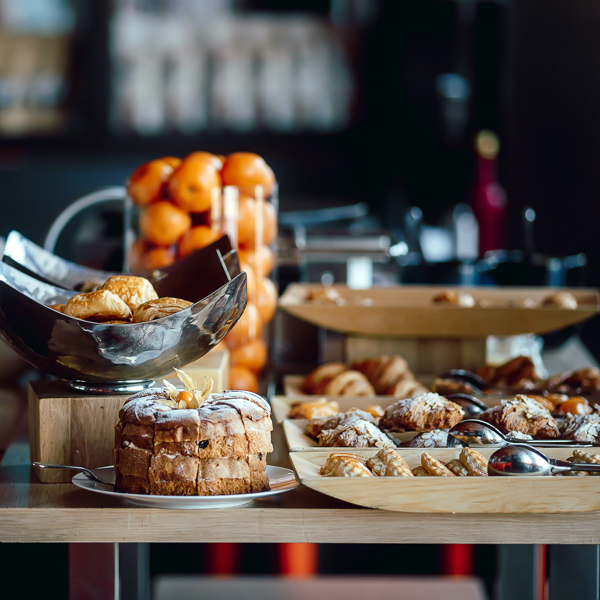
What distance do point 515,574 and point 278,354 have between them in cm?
57

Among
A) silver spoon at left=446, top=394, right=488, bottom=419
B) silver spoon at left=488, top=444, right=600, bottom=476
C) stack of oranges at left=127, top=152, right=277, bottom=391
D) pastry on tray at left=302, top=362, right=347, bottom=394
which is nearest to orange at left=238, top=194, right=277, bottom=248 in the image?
stack of oranges at left=127, top=152, right=277, bottom=391

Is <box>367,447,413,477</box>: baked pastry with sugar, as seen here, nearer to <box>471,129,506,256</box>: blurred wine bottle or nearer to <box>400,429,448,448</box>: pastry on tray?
<box>400,429,448,448</box>: pastry on tray

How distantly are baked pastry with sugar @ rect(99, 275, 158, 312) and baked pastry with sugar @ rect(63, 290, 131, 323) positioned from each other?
4 centimetres

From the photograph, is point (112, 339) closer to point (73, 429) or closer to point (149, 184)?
point (73, 429)

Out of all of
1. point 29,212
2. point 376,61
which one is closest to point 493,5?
point 376,61

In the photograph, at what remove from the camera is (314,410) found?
3.46 feet

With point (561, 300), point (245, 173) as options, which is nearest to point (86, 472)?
point (245, 173)

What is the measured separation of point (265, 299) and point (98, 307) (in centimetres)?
49

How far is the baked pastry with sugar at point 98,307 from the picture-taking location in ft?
2.87

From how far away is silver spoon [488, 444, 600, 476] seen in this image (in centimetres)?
76

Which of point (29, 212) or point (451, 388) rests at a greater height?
point (29, 212)

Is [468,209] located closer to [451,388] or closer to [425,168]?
[425,168]

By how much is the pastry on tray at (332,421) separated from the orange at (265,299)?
38 centimetres

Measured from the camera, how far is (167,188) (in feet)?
4.30
